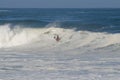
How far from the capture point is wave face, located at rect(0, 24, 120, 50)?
20.6m

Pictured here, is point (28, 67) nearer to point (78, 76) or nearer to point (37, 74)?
point (37, 74)

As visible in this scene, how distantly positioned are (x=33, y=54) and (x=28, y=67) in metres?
3.58

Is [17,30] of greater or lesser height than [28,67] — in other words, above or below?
above

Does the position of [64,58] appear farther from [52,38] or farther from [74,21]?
[74,21]

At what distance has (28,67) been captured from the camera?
44.2ft

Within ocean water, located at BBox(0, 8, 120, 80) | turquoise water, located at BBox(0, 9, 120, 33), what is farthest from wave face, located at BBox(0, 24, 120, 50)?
turquoise water, located at BBox(0, 9, 120, 33)

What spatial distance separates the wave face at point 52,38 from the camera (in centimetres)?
2062

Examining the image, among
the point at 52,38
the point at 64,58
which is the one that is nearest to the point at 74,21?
the point at 52,38

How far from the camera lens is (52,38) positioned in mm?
24078

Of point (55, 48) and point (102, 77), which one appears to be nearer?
point (102, 77)

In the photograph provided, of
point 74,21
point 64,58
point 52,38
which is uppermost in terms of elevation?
point 74,21

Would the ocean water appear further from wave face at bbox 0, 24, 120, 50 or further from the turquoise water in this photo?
the turquoise water

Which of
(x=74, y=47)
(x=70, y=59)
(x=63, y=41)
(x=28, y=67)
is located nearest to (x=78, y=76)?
(x=28, y=67)

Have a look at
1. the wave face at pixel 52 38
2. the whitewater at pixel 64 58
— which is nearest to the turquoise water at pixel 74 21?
the wave face at pixel 52 38
